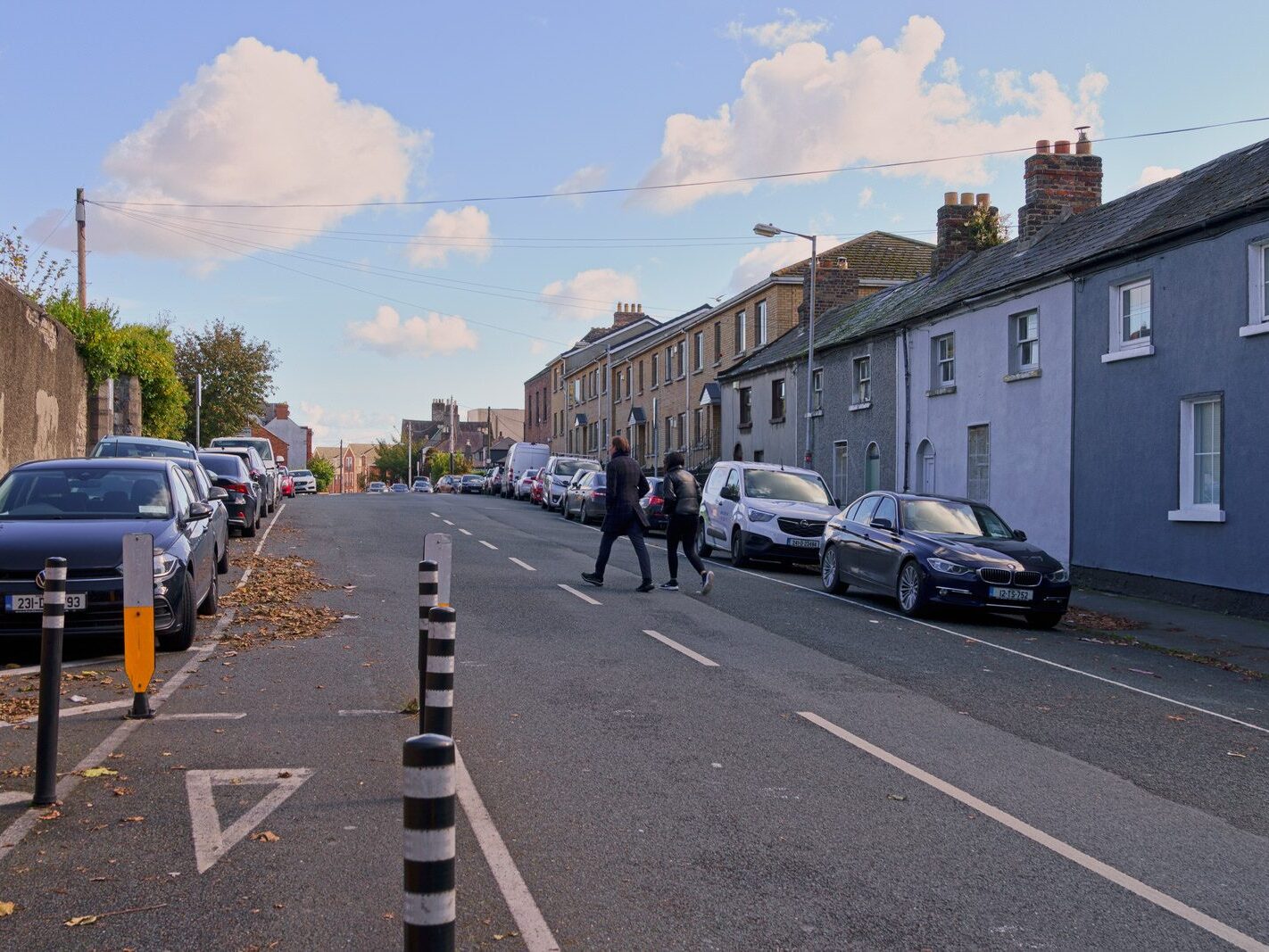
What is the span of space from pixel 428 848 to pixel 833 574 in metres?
14.4

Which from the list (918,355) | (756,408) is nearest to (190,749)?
(918,355)

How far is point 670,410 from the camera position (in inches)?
1988

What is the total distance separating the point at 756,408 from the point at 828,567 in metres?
21.4

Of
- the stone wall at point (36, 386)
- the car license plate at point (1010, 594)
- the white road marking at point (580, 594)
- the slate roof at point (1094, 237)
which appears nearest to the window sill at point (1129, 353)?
the slate roof at point (1094, 237)

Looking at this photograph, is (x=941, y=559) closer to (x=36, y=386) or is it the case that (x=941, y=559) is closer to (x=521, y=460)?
(x=36, y=386)

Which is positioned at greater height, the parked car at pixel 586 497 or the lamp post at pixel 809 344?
the lamp post at pixel 809 344

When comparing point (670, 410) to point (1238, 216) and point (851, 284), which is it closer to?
point (851, 284)

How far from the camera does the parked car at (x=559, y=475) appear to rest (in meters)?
38.2

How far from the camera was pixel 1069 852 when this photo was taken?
208 inches

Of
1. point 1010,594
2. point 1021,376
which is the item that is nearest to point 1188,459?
point 1021,376

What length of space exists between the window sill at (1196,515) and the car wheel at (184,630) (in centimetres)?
1336

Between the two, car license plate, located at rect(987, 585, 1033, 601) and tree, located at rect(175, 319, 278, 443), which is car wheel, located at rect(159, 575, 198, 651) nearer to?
car license plate, located at rect(987, 585, 1033, 601)

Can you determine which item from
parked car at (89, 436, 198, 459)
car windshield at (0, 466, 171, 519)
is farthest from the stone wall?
car windshield at (0, 466, 171, 519)

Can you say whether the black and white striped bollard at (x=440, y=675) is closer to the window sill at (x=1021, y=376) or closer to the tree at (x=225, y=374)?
the window sill at (x=1021, y=376)
